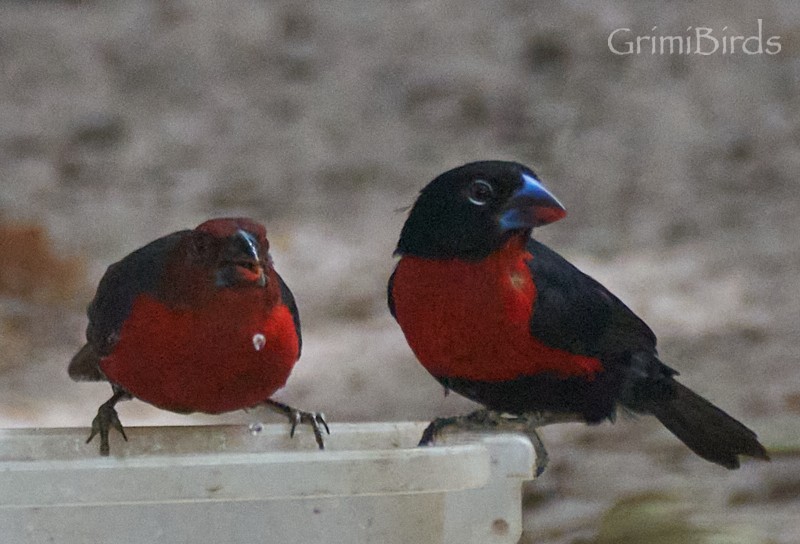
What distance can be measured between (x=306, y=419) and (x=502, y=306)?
18.2 inches

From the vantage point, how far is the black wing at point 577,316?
2.88 meters

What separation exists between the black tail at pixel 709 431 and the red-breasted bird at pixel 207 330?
3.61 feet

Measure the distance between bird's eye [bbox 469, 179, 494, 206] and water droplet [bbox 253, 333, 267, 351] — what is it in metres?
0.58

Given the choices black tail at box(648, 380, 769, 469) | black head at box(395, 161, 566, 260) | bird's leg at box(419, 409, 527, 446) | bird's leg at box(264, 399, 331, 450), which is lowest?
black tail at box(648, 380, 769, 469)

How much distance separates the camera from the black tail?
335cm

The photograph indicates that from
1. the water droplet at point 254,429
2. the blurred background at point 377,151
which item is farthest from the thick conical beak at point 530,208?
the blurred background at point 377,151

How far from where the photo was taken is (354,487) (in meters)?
1.88

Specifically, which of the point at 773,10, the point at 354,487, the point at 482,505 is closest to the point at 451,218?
the point at 482,505

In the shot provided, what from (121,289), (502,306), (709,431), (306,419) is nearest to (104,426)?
(121,289)

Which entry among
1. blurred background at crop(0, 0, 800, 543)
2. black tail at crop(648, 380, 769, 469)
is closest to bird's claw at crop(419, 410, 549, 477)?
black tail at crop(648, 380, 769, 469)

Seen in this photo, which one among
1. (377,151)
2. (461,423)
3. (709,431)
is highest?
(377,151)

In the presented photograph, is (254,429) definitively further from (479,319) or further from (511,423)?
(511,423)

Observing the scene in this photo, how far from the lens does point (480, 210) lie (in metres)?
2.87

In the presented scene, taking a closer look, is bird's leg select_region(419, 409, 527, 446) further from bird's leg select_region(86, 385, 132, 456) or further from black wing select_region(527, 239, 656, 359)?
bird's leg select_region(86, 385, 132, 456)
